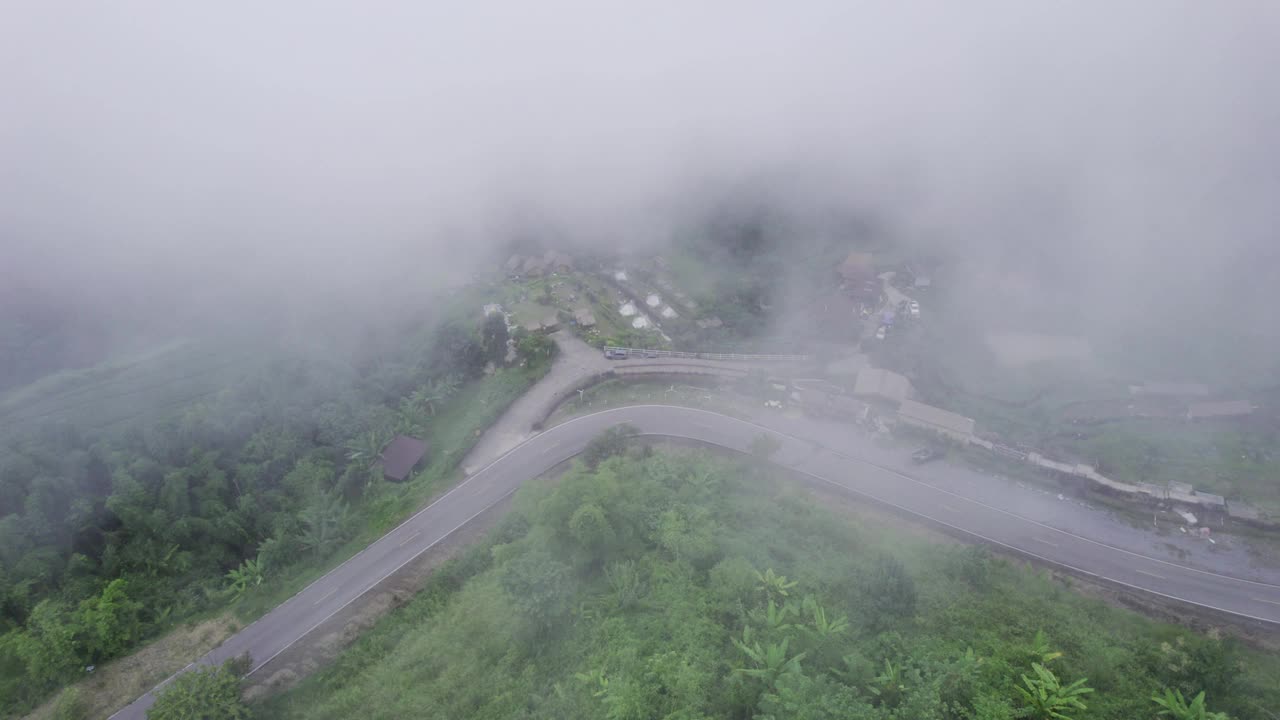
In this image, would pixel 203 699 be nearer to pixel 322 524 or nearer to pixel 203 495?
pixel 322 524

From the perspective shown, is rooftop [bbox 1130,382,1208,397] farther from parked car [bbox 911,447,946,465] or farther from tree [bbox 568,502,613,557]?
tree [bbox 568,502,613,557]

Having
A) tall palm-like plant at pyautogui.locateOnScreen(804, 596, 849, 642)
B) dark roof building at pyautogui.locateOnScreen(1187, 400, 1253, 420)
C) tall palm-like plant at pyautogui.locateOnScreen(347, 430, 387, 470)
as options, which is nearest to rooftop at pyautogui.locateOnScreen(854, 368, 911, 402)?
dark roof building at pyautogui.locateOnScreen(1187, 400, 1253, 420)

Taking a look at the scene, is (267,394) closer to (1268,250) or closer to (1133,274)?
(1133,274)

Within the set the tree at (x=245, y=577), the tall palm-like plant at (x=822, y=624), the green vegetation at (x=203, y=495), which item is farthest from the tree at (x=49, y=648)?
the tall palm-like plant at (x=822, y=624)

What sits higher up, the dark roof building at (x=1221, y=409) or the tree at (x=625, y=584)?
the tree at (x=625, y=584)

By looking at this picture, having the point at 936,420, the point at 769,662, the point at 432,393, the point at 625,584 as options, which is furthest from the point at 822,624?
the point at 432,393

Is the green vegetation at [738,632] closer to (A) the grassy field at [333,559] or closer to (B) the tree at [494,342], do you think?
(A) the grassy field at [333,559]

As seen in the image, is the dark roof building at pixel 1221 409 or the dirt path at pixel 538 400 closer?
the dirt path at pixel 538 400
